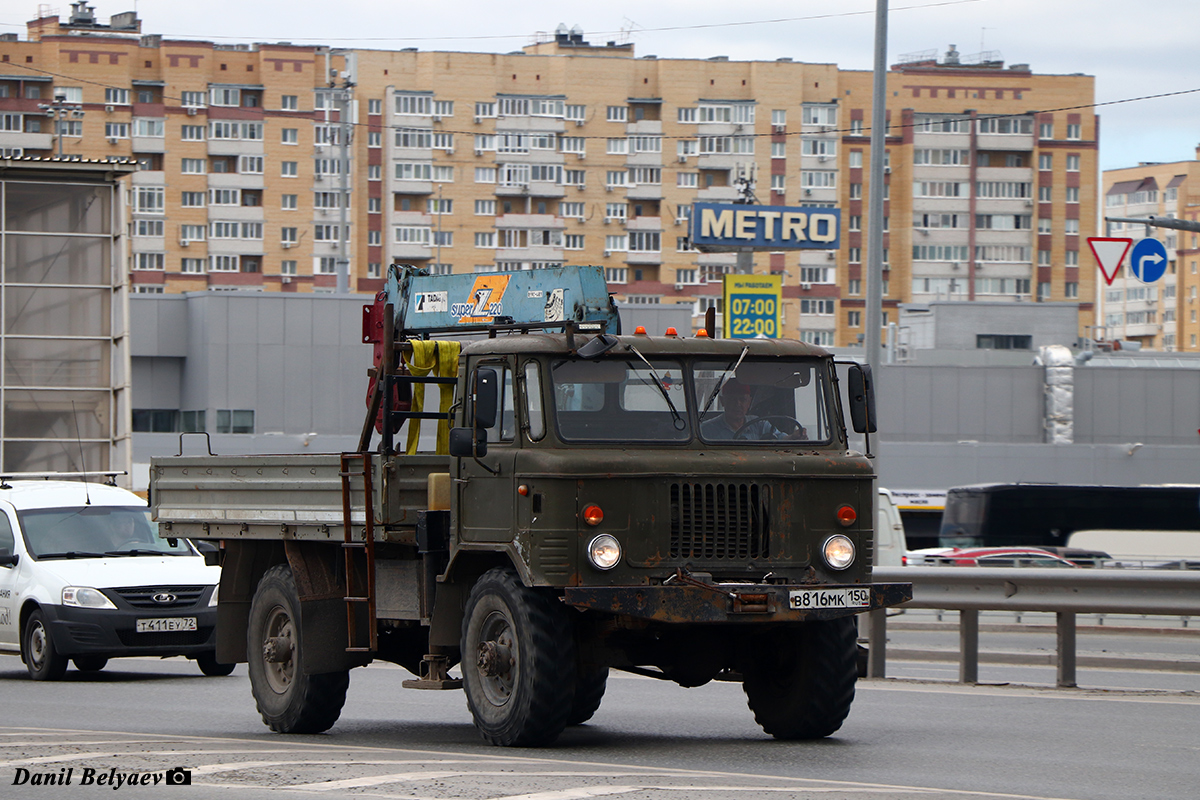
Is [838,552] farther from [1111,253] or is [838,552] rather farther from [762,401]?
[1111,253]

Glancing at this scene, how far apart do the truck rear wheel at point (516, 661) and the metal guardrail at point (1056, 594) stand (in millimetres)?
4940

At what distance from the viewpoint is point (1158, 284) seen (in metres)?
166

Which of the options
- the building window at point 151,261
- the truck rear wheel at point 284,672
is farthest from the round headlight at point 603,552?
the building window at point 151,261

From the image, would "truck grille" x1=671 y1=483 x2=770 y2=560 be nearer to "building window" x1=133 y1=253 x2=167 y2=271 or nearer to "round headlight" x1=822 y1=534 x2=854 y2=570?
"round headlight" x1=822 y1=534 x2=854 y2=570

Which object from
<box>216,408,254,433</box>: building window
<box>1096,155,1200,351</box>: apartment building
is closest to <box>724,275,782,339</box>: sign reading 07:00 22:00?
<box>216,408,254,433</box>: building window

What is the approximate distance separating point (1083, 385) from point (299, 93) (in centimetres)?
5874

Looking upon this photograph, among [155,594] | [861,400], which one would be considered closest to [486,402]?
[861,400]

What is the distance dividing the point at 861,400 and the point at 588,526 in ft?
6.11

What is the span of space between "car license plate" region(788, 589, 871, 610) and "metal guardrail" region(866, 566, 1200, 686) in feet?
13.8

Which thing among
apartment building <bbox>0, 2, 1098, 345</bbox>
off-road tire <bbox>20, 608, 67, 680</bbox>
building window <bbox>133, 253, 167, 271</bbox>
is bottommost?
off-road tire <bbox>20, 608, 67, 680</bbox>

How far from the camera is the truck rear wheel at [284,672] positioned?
36.4 ft

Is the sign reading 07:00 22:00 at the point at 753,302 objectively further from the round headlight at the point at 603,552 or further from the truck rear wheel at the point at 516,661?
the round headlight at the point at 603,552

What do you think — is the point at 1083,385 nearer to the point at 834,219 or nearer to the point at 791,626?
the point at 834,219

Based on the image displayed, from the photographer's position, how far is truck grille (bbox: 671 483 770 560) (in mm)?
9398
